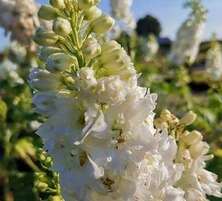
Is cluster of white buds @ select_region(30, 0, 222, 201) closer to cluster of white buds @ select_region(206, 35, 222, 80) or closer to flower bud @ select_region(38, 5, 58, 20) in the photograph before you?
flower bud @ select_region(38, 5, 58, 20)

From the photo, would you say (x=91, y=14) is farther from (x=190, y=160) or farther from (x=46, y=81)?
(x=190, y=160)

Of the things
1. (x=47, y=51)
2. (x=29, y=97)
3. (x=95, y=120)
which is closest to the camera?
(x=95, y=120)

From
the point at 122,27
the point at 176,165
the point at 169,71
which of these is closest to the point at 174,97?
the point at 122,27

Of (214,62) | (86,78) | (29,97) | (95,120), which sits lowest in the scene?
(29,97)

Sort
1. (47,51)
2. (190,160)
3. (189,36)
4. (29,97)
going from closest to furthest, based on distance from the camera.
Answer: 1. (47,51)
2. (190,160)
3. (29,97)
4. (189,36)

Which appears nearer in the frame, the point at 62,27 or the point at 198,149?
the point at 62,27

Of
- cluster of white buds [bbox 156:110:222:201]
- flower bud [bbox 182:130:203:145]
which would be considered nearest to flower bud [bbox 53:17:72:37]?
cluster of white buds [bbox 156:110:222:201]

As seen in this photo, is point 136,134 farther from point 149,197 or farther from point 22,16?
point 22,16

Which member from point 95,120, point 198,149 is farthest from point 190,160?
point 95,120
